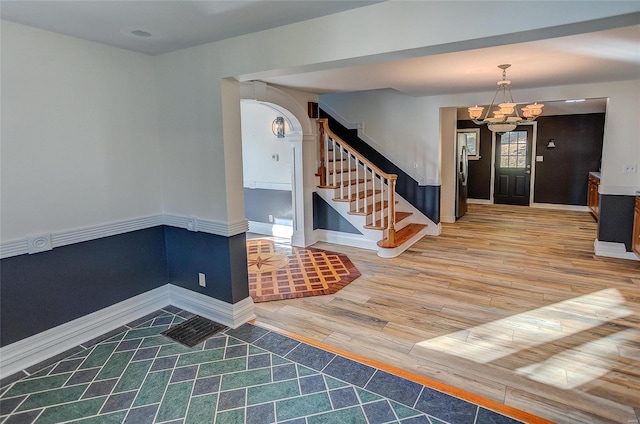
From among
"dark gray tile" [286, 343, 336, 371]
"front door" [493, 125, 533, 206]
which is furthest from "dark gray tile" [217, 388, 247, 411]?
"front door" [493, 125, 533, 206]

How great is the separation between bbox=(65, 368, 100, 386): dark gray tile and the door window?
9.13m

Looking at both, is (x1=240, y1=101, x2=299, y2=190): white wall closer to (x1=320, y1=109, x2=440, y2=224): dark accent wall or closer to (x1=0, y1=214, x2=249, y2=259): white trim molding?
(x1=320, y1=109, x2=440, y2=224): dark accent wall

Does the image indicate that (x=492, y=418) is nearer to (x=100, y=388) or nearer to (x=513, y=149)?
(x=100, y=388)

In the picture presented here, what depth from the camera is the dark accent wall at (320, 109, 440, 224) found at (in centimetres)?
641

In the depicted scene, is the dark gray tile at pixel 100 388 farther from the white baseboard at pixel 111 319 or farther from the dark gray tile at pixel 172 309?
the dark gray tile at pixel 172 309

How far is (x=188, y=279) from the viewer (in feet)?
11.4

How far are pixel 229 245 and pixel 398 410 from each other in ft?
5.86

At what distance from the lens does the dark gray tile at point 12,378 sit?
2.44m

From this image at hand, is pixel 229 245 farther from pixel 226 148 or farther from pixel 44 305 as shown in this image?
pixel 44 305

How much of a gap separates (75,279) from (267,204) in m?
3.61

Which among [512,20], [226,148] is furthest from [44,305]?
[512,20]

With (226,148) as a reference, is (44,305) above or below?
below

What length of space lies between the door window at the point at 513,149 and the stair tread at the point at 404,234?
13.0ft

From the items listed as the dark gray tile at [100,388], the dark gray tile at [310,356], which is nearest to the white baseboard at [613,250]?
the dark gray tile at [310,356]
